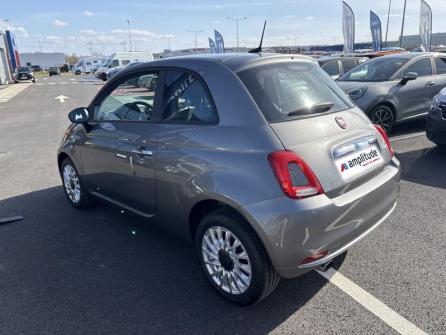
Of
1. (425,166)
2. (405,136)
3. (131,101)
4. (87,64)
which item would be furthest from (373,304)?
(87,64)

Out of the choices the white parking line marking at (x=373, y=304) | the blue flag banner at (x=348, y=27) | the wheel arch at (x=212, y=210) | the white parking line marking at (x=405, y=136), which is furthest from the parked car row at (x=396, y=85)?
the blue flag banner at (x=348, y=27)

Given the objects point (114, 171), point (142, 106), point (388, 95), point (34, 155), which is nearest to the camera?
point (142, 106)

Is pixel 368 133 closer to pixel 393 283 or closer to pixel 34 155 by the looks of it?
pixel 393 283

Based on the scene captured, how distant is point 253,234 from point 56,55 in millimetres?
107759

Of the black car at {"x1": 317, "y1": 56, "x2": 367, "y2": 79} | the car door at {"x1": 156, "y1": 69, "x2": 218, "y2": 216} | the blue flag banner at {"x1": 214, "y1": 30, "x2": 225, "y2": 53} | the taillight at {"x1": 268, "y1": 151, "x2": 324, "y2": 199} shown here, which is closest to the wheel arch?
the car door at {"x1": 156, "y1": 69, "x2": 218, "y2": 216}

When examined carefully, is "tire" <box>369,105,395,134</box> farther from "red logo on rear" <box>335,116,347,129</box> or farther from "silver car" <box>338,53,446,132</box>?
"red logo on rear" <box>335,116,347,129</box>

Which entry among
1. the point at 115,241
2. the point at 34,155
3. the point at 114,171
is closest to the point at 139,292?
the point at 115,241

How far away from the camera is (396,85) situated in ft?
25.0

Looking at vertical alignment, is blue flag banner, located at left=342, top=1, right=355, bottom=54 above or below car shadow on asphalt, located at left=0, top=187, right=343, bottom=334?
above

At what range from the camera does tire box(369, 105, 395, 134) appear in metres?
7.39

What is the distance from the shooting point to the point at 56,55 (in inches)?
3839

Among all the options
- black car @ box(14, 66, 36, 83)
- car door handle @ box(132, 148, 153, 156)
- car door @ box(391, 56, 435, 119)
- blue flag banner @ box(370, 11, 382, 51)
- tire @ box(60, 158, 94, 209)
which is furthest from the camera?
black car @ box(14, 66, 36, 83)

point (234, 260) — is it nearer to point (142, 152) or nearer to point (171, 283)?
point (171, 283)

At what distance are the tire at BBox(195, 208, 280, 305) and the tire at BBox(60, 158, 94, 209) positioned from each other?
2209 mm
